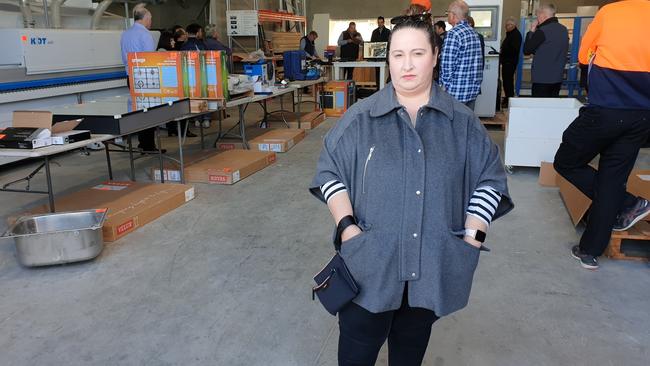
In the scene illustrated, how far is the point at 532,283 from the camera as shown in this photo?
294cm

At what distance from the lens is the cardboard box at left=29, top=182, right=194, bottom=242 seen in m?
3.71

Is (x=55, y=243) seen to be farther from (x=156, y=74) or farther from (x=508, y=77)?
(x=508, y=77)

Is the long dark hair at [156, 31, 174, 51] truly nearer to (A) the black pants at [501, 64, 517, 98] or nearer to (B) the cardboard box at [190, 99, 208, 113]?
(B) the cardboard box at [190, 99, 208, 113]

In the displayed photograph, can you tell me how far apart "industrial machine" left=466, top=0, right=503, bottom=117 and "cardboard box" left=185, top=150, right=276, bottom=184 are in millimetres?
3468

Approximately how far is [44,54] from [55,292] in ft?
11.5

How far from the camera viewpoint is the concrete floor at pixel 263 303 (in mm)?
2338

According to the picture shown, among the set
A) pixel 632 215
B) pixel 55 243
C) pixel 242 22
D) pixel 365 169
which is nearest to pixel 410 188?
→ pixel 365 169

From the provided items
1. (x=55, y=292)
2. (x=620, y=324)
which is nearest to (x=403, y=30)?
(x=620, y=324)

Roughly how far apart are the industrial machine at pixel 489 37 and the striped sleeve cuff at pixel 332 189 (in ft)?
21.2

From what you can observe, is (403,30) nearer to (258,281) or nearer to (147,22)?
(258,281)

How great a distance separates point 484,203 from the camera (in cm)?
148

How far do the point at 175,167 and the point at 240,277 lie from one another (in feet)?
8.11

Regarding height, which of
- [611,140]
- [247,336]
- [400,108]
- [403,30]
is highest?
[403,30]

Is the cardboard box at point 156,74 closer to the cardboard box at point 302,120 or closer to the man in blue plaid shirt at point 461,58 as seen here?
the man in blue plaid shirt at point 461,58
